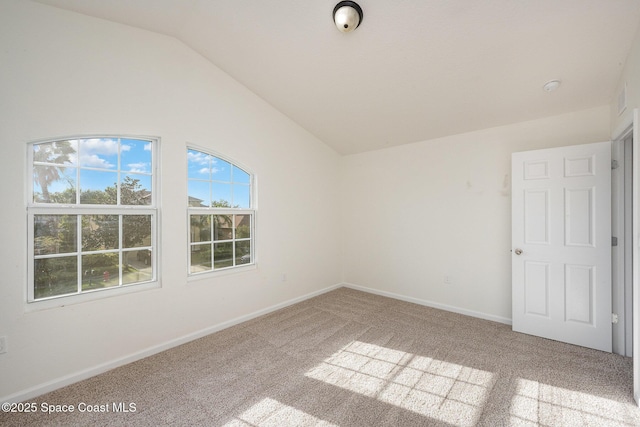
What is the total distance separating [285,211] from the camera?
13.3 ft

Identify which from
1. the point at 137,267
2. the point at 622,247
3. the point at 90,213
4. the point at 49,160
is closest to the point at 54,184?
the point at 49,160

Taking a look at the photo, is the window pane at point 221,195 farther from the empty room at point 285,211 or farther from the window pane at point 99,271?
the window pane at point 99,271

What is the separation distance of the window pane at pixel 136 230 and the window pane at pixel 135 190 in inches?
6.0

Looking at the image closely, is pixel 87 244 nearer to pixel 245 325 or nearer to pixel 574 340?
pixel 245 325

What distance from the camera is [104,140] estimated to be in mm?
2520

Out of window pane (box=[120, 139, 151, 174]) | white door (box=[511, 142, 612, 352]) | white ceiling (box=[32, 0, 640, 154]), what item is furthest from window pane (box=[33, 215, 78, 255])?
white door (box=[511, 142, 612, 352])

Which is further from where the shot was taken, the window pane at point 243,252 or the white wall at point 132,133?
the window pane at point 243,252

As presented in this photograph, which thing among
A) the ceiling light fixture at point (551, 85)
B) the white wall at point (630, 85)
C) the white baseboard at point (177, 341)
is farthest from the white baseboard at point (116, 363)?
the white wall at point (630, 85)

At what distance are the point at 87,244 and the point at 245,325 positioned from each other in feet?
6.01

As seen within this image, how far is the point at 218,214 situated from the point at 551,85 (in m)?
3.69

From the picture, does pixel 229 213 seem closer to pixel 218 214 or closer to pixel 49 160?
pixel 218 214

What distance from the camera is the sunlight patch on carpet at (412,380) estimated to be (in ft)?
6.33

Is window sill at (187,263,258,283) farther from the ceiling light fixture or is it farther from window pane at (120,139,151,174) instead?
the ceiling light fixture

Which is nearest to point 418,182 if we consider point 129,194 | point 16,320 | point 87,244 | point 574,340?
point 574,340
